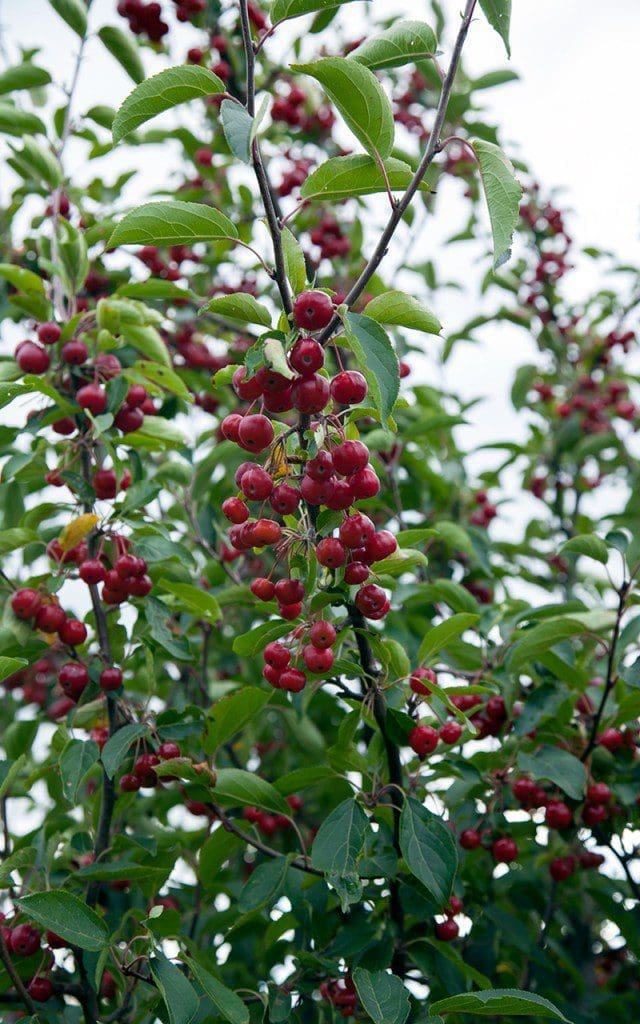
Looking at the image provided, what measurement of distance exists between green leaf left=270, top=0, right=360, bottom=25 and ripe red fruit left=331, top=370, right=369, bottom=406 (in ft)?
2.42

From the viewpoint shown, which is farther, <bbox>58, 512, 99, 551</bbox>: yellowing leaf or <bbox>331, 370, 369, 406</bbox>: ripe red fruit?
<bbox>58, 512, 99, 551</bbox>: yellowing leaf

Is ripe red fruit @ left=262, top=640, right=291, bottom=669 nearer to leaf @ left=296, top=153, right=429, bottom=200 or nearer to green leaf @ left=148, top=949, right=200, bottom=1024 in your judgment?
green leaf @ left=148, top=949, right=200, bottom=1024

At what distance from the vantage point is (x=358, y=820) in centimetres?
213

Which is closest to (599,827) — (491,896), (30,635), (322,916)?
(491,896)

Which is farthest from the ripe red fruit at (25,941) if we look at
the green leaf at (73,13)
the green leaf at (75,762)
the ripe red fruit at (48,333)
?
the green leaf at (73,13)

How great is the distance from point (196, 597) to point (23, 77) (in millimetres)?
2176

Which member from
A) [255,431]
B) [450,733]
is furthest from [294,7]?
[450,733]

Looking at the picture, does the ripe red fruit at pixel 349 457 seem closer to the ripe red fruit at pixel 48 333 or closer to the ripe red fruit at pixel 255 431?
the ripe red fruit at pixel 255 431

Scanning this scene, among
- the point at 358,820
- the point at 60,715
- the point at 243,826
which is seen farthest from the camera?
the point at 60,715

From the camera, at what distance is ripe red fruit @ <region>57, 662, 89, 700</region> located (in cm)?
254

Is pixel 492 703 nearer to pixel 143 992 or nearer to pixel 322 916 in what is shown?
pixel 322 916

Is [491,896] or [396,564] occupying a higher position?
[396,564]

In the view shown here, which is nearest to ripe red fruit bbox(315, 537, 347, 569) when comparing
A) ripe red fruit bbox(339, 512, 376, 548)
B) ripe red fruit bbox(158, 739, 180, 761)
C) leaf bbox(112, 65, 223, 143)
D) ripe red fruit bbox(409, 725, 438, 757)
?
ripe red fruit bbox(339, 512, 376, 548)

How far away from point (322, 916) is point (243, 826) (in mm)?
335
